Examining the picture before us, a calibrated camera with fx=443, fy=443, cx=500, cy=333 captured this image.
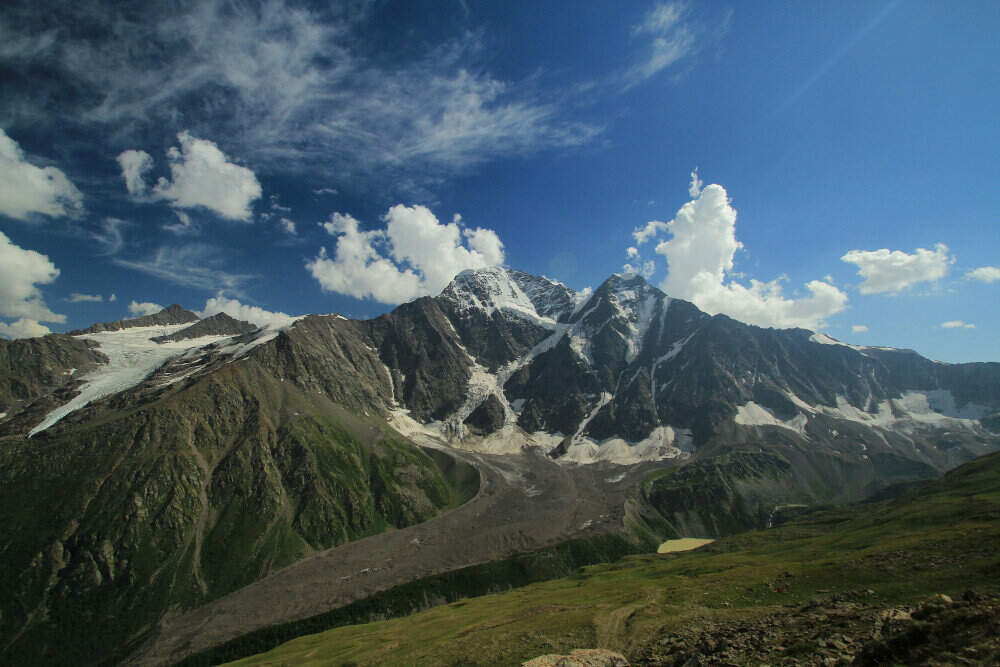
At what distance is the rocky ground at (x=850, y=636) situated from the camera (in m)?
20.8

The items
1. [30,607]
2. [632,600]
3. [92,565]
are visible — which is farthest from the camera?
[92,565]

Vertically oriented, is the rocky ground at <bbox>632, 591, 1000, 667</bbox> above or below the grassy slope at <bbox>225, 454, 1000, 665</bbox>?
above

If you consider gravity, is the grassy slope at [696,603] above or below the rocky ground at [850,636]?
below

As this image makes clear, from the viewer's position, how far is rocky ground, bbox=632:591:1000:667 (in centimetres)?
2081

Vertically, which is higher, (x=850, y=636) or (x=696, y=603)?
(x=850, y=636)

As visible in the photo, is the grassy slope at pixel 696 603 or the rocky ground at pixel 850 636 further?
the grassy slope at pixel 696 603

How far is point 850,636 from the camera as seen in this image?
27297mm

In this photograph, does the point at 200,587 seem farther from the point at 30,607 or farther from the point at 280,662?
the point at 280,662

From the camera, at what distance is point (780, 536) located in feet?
504

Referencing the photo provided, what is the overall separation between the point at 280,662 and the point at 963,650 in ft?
354

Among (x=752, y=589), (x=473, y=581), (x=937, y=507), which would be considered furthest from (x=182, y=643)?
(x=937, y=507)

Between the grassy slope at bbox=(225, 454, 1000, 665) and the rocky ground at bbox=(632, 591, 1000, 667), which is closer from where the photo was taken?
the rocky ground at bbox=(632, 591, 1000, 667)

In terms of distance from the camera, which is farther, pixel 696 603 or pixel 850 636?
pixel 696 603

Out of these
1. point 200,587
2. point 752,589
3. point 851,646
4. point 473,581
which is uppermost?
point 851,646
